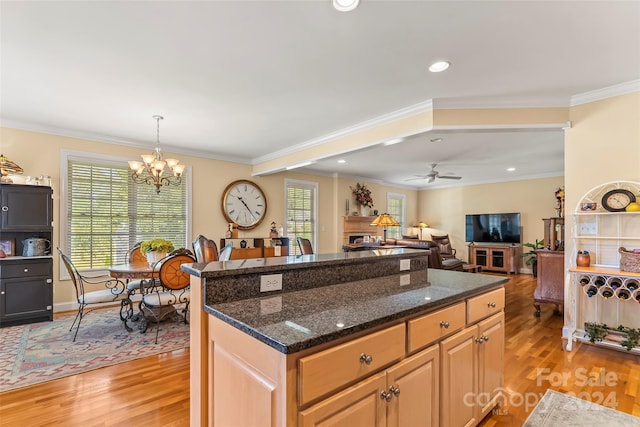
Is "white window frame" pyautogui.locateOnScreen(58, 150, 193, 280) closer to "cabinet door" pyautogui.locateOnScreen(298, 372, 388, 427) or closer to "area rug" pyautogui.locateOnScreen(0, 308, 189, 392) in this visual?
"area rug" pyautogui.locateOnScreen(0, 308, 189, 392)

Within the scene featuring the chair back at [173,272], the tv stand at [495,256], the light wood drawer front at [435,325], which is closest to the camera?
the light wood drawer front at [435,325]

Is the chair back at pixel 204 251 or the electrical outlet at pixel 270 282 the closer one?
the electrical outlet at pixel 270 282

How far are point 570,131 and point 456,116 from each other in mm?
1236

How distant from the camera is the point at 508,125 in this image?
3363 millimetres

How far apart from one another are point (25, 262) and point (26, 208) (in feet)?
2.23

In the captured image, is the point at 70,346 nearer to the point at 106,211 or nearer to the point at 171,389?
the point at 171,389

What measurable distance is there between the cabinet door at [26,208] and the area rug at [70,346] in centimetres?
124

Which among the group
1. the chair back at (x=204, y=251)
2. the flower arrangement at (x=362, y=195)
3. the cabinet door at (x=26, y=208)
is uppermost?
the flower arrangement at (x=362, y=195)

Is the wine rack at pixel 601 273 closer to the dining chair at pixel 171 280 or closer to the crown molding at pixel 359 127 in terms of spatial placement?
the crown molding at pixel 359 127

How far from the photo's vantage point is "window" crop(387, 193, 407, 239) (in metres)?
9.30

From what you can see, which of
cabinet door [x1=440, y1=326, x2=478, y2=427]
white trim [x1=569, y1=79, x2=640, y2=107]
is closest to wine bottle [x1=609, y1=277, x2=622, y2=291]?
white trim [x1=569, y1=79, x2=640, y2=107]

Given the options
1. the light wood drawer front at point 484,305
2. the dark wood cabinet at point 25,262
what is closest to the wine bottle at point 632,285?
the light wood drawer front at point 484,305

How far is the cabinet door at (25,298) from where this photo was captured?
3.73 m

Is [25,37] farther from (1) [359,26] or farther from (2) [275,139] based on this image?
(2) [275,139]
